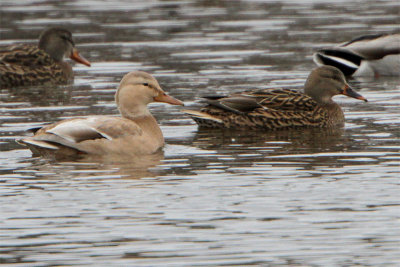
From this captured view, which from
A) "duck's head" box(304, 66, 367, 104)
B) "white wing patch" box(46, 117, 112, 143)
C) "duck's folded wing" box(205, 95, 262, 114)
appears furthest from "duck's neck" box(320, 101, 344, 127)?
"white wing patch" box(46, 117, 112, 143)

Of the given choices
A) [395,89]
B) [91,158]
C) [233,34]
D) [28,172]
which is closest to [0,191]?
[28,172]

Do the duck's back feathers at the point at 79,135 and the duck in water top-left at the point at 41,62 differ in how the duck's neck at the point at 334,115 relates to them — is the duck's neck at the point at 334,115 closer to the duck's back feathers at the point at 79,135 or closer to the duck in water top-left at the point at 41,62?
the duck's back feathers at the point at 79,135

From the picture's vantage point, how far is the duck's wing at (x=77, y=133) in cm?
1112

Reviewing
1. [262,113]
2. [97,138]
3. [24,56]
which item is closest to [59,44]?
[24,56]

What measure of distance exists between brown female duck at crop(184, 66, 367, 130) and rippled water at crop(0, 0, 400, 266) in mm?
205

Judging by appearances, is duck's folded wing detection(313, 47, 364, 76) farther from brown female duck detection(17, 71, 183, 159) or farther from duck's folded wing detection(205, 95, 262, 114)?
brown female duck detection(17, 71, 183, 159)

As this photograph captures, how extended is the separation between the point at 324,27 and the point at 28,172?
46.4 ft

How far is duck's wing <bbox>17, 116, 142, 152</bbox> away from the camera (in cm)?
1112

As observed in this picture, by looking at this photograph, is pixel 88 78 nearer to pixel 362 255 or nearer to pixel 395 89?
pixel 395 89

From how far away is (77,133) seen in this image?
36.7 ft

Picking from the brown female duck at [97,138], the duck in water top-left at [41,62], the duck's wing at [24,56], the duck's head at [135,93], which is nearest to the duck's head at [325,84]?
the duck's head at [135,93]

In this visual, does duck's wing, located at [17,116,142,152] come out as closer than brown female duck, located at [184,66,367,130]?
Yes

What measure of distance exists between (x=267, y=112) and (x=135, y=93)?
1962 mm

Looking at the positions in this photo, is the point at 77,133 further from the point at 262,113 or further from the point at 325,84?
the point at 325,84
